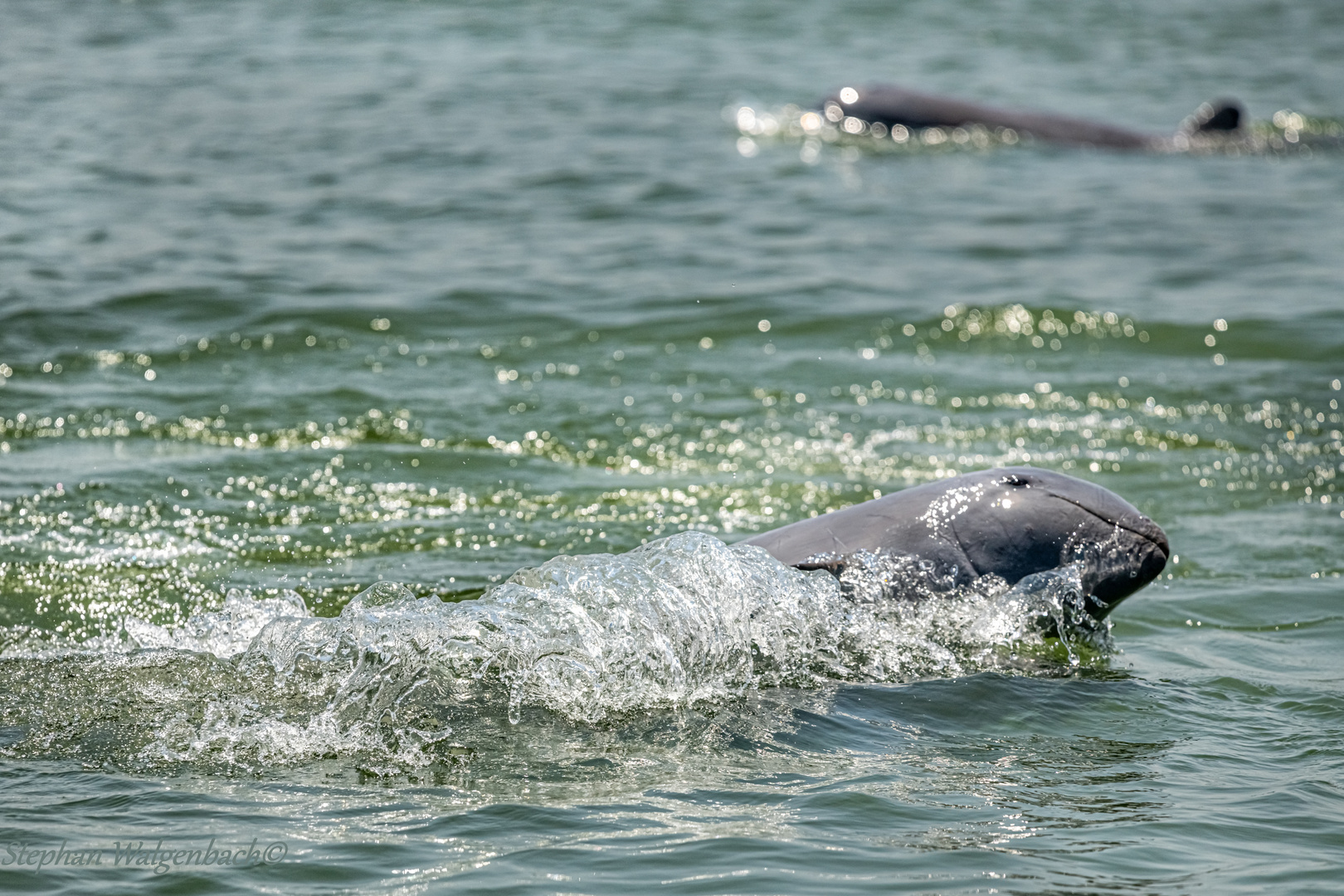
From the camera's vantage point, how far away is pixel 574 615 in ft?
18.0

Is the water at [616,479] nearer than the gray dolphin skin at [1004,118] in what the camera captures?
Yes

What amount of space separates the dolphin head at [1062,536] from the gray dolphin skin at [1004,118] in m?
10.9

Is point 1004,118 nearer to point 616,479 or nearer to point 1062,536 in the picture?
point 616,479

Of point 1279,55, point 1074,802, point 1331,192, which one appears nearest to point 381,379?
point 1074,802

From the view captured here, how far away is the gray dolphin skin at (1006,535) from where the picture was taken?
590 centimetres

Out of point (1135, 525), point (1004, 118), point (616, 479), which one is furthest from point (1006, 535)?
point (1004, 118)

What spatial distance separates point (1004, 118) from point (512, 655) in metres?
12.4

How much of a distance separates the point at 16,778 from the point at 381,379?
5.08m

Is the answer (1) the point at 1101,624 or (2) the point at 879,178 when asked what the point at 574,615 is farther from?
(2) the point at 879,178

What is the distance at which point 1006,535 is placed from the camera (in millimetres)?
5934

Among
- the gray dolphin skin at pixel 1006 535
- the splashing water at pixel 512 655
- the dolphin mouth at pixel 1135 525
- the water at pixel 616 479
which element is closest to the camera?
the water at pixel 616 479

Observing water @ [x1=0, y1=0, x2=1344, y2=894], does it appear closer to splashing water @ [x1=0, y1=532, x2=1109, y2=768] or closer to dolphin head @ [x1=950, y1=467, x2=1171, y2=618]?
splashing water @ [x1=0, y1=532, x2=1109, y2=768]

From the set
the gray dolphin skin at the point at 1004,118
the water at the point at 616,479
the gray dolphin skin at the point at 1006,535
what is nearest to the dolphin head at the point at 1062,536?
the gray dolphin skin at the point at 1006,535

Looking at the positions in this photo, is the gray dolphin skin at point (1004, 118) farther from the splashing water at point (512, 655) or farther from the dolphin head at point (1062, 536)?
the splashing water at point (512, 655)
